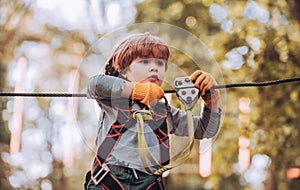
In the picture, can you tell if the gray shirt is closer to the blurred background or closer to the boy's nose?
the boy's nose

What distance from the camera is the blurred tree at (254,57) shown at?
536 centimetres

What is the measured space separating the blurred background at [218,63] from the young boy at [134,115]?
9.62ft

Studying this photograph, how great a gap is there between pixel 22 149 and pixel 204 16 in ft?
7.24

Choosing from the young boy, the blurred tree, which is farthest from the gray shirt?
the blurred tree

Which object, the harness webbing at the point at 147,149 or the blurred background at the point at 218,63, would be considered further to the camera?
the blurred background at the point at 218,63

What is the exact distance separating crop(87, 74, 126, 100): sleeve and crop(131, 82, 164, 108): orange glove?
0.02 m

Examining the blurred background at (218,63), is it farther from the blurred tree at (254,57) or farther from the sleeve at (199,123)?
the sleeve at (199,123)

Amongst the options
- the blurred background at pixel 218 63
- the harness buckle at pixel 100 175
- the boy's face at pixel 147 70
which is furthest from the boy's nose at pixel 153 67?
the blurred background at pixel 218 63

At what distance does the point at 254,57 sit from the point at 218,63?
3.08ft

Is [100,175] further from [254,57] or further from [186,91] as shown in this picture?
[254,57]

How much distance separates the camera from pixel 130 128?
1127 mm

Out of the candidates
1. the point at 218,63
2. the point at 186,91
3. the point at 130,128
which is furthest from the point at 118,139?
the point at 218,63

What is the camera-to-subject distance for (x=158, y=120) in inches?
45.0

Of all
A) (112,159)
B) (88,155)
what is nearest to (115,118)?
(112,159)
